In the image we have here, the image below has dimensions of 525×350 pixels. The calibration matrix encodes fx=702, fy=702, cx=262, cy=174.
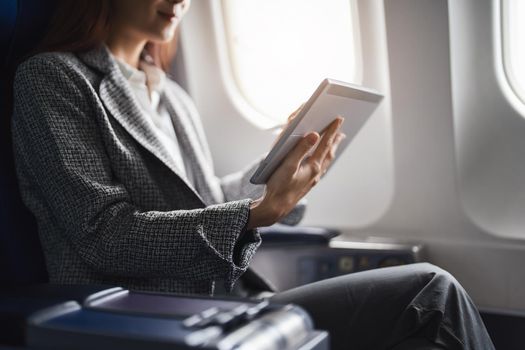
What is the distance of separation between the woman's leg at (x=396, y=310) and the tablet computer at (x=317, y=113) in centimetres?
28

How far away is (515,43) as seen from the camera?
6.08 feet

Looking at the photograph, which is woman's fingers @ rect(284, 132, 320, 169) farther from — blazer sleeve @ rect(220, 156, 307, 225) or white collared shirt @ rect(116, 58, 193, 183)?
blazer sleeve @ rect(220, 156, 307, 225)

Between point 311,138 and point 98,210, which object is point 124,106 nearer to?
point 98,210

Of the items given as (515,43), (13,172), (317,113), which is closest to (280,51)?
(515,43)

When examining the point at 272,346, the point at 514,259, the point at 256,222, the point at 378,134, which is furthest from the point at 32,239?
the point at 514,259

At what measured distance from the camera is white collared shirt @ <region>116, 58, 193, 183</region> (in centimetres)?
165

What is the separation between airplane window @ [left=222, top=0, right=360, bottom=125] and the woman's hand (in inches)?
31.6

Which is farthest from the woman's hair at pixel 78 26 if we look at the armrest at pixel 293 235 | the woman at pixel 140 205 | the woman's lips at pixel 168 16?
the armrest at pixel 293 235

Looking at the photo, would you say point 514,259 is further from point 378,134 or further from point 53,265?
point 53,265

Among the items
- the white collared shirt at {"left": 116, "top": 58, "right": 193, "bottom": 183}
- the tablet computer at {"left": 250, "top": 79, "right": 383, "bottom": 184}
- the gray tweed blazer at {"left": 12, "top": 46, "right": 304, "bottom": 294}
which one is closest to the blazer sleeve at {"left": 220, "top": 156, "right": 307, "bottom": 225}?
the white collared shirt at {"left": 116, "top": 58, "right": 193, "bottom": 183}

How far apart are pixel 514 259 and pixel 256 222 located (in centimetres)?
91

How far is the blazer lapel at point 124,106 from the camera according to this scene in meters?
1.45

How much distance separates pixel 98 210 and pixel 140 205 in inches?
6.3

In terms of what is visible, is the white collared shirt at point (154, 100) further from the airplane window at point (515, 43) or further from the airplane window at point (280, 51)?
the airplane window at point (515, 43)
